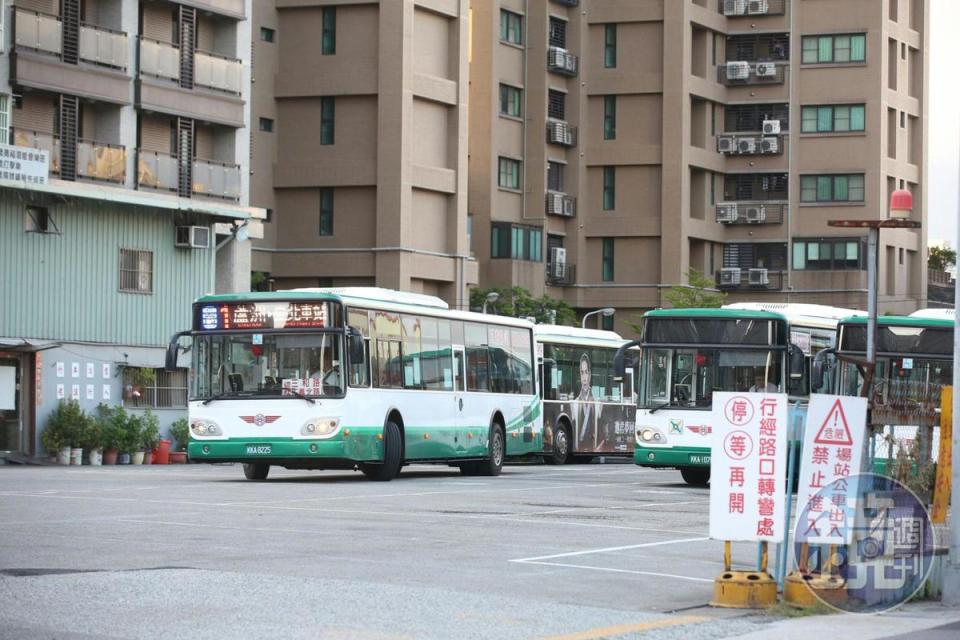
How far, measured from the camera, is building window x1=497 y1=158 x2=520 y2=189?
80.5m

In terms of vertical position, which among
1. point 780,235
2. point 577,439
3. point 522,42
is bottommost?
point 577,439

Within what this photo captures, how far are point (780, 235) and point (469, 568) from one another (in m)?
74.5

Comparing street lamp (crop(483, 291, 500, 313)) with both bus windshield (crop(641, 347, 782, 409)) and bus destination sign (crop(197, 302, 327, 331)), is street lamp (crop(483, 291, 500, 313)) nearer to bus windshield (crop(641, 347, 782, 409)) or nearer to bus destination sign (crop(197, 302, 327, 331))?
bus windshield (crop(641, 347, 782, 409))

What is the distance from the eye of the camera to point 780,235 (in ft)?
291

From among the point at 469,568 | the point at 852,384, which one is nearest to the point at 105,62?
the point at 852,384

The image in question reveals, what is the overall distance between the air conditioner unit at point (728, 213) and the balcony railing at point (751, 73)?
6006mm

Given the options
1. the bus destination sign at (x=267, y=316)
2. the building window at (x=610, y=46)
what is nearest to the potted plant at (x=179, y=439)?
the bus destination sign at (x=267, y=316)

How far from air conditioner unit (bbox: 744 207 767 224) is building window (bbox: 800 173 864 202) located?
1975mm

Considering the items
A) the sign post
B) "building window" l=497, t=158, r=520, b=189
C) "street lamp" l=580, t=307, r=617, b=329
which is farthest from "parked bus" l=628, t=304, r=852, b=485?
"street lamp" l=580, t=307, r=617, b=329

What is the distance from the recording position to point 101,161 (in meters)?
47.4

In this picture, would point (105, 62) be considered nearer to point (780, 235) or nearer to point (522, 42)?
point (522, 42)

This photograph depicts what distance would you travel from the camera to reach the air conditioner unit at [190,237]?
49.2 meters

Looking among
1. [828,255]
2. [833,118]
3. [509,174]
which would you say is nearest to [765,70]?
[833,118]

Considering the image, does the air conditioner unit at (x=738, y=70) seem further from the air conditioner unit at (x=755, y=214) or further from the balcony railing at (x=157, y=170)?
the balcony railing at (x=157, y=170)
